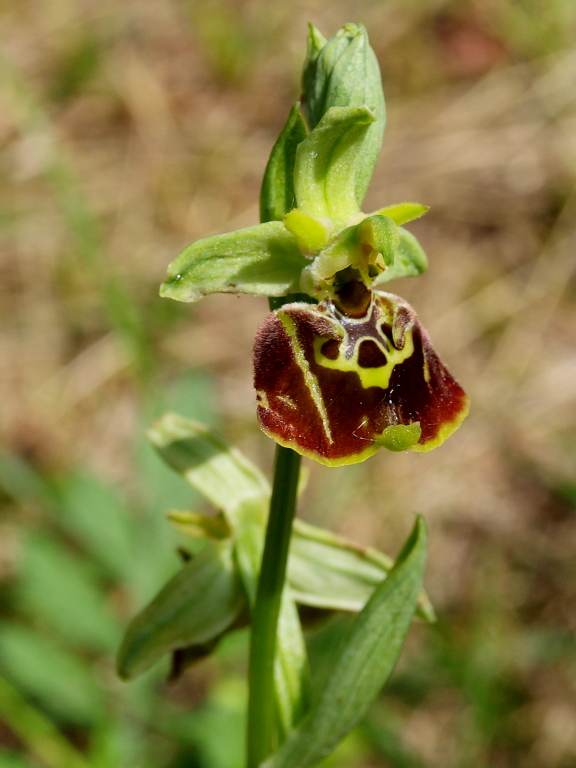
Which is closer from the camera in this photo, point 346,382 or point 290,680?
point 346,382

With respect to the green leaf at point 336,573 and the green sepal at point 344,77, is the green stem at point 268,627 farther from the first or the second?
the green sepal at point 344,77

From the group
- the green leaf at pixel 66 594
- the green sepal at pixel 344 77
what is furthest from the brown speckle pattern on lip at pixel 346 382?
the green leaf at pixel 66 594

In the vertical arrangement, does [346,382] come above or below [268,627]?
above

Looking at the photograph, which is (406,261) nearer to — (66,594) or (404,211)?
(404,211)

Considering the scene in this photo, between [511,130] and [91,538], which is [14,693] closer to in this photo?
[91,538]

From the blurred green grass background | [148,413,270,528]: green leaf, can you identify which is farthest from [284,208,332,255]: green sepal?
the blurred green grass background

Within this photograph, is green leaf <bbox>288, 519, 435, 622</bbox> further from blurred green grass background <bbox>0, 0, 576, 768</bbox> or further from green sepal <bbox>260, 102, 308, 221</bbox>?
green sepal <bbox>260, 102, 308, 221</bbox>

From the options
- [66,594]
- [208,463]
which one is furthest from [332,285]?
[66,594]

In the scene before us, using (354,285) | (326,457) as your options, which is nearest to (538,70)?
(354,285)
